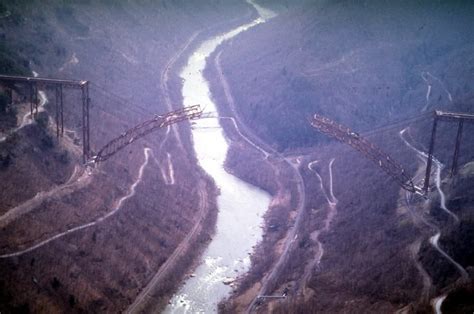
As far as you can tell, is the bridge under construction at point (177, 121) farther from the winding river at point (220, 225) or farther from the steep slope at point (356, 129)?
the winding river at point (220, 225)

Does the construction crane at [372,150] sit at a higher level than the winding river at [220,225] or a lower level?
higher

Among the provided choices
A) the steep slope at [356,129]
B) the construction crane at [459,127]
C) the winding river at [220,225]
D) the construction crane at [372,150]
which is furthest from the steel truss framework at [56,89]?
the construction crane at [459,127]

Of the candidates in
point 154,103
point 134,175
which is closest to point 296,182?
point 134,175

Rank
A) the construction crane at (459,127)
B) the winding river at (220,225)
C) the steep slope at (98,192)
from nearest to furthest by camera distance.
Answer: the steep slope at (98,192)
the winding river at (220,225)
the construction crane at (459,127)

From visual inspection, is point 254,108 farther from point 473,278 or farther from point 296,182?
point 473,278

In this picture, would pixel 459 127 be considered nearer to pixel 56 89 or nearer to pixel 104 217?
pixel 104 217

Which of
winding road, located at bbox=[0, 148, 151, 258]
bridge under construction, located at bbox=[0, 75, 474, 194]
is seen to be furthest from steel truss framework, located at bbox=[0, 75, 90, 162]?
winding road, located at bbox=[0, 148, 151, 258]

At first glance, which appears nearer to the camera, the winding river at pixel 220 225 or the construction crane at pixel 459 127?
the winding river at pixel 220 225

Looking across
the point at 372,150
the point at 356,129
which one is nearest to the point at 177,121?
the point at 372,150

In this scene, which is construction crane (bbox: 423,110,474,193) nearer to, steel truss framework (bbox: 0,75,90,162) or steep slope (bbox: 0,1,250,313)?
steep slope (bbox: 0,1,250,313)
